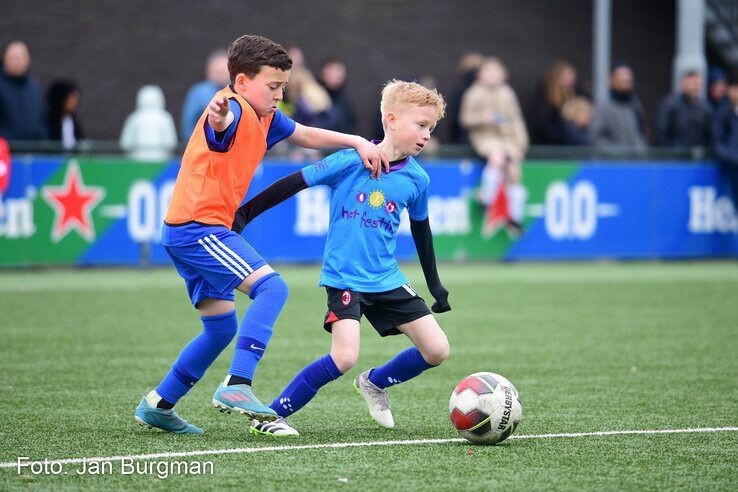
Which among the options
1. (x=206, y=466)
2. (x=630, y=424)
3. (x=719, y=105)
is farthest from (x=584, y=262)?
(x=206, y=466)

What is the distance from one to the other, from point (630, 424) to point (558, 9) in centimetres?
1604

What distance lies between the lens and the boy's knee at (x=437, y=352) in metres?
6.05

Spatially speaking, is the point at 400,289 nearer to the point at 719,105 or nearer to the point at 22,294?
the point at 22,294

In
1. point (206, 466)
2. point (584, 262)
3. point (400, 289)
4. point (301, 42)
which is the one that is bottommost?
point (584, 262)

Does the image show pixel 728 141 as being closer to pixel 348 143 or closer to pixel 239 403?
pixel 348 143

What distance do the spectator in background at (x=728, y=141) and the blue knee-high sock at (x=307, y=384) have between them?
12731 mm

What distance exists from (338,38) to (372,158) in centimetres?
1389

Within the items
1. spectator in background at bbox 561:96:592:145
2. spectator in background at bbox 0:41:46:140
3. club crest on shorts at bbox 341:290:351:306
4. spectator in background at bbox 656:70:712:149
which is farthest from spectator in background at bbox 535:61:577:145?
club crest on shorts at bbox 341:290:351:306

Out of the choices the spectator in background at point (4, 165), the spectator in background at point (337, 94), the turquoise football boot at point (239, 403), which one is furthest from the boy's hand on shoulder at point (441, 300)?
the spectator in background at point (337, 94)

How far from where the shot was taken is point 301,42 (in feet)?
63.0

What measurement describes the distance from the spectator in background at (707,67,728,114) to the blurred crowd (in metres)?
0.04

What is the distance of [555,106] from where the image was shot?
60.8 feet

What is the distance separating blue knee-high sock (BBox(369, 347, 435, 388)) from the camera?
20.4 feet

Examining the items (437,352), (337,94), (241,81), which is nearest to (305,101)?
(337,94)
